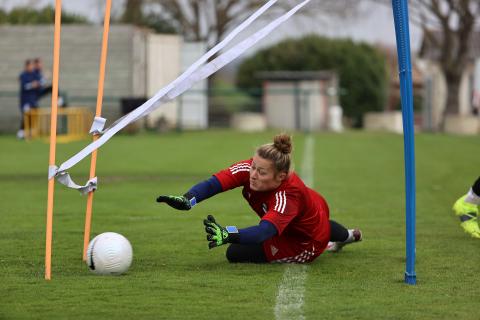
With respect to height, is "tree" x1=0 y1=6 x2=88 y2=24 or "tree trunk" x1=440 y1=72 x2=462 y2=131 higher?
"tree" x1=0 y1=6 x2=88 y2=24

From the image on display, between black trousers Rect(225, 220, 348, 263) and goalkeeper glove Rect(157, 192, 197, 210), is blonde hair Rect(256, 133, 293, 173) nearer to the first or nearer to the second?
goalkeeper glove Rect(157, 192, 197, 210)

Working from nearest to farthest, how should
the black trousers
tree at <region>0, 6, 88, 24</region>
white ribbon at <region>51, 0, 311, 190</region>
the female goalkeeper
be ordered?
white ribbon at <region>51, 0, 311, 190</region>, the female goalkeeper, the black trousers, tree at <region>0, 6, 88, 24</region>

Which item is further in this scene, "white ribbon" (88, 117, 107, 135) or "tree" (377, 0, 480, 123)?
"tree" (377, 0, 480, 123)

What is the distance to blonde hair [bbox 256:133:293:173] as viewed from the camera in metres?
7.10

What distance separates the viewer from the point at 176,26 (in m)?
52.4

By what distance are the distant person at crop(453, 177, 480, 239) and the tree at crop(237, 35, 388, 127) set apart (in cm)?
4354

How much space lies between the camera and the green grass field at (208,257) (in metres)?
6.02

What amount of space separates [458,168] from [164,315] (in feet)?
48.1

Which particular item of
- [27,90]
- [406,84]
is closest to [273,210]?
[406,84]

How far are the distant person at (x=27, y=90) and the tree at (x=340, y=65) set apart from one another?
23.8 meters

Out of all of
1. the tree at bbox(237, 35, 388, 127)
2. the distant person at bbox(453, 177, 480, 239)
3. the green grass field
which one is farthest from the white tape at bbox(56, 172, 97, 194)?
the tree at bbox(237, 35, 388, 127)

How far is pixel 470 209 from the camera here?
9.47m

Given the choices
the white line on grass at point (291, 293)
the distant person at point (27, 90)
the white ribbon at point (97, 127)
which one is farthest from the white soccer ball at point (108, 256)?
the distant person at point (27, 90)

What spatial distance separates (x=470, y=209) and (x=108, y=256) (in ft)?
13.2
